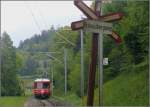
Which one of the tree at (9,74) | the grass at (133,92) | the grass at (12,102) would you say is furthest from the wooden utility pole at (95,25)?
the tree at (9,74)

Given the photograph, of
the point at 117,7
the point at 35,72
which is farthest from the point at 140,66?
the point at 35,72

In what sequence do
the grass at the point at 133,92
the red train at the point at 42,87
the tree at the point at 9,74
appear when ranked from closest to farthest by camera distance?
the grass at the point at 133,92, the red train at the point at 42,87, the tree at the point at 9,74

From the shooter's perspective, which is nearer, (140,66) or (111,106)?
(111,106)

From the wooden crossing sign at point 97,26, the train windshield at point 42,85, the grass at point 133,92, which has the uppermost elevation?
the wooden crossing sign at point 97,26

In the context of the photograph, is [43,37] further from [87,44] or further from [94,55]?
[94,55]

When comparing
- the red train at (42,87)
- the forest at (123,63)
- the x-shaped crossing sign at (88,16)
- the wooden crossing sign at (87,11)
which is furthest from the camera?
the red train at (42,87)

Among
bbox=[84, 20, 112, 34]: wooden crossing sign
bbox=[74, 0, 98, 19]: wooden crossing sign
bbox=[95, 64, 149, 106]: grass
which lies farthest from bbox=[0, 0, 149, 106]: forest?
bbox=[84, 20, 112, 34]: wooden crossing sign

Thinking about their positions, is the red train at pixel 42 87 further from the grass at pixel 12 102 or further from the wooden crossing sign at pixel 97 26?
the wooden crossing sign at pixel 97 26

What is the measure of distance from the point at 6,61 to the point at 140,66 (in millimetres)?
46911

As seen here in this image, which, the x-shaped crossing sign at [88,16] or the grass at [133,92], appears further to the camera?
the grass at [133,92]

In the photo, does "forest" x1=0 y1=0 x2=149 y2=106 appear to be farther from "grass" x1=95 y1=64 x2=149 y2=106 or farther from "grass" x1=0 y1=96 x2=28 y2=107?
"grass" x1=0 y1=96 x2=28 y2=107

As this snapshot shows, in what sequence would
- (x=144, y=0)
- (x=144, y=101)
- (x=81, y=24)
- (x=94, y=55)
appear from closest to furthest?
(x=81, y=24) < (x=94, y=55) < (x=144, y=101) < (x=144, y=0)

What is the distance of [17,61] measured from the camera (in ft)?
294

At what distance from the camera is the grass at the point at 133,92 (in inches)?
1110
